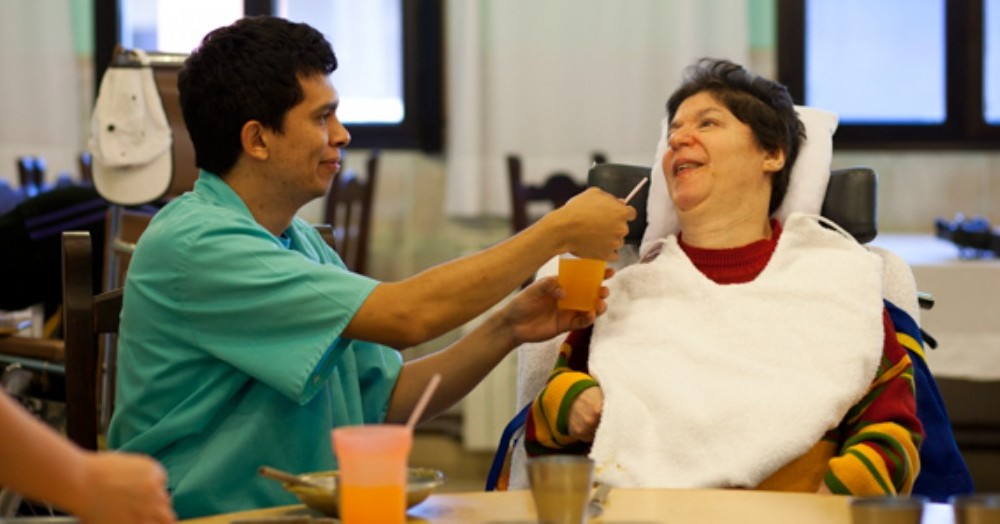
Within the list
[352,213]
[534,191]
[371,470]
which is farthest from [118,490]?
[352,213]

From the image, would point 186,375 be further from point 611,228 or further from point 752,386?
point 752,386

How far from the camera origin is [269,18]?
1970 mm

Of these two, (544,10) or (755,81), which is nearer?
(755,81)

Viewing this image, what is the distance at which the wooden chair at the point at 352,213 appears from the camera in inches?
178

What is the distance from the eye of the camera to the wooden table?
1409 millimetres

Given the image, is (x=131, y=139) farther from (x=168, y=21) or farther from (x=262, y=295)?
(x=168, y=21)

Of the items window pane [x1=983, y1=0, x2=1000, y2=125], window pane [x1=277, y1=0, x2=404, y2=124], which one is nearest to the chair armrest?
window pane [x1=277, y1=0, x2=404, y2=124]

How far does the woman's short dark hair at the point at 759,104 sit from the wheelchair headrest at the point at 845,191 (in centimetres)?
8

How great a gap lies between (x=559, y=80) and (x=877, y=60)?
1125 millimetres

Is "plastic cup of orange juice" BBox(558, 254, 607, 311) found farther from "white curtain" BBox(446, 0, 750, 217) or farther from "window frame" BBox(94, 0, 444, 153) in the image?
"window frame" BBox(94, 0, 444, 153)

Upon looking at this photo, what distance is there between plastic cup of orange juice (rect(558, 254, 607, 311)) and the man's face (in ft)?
1.21

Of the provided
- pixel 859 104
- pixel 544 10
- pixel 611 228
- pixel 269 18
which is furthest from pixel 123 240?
pixel 859 104

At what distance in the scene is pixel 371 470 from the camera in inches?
49.4

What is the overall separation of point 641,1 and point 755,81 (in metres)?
2.62
